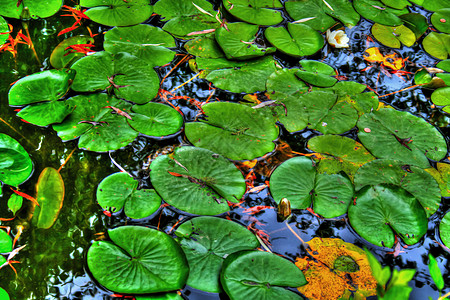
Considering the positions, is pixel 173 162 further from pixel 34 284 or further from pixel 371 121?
pixel 371 121

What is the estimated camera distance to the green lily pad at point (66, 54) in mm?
1942

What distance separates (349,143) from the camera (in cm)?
179

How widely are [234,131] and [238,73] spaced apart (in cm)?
45

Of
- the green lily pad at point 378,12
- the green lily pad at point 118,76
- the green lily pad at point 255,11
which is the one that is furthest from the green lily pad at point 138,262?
the green lily pad at point 378,12

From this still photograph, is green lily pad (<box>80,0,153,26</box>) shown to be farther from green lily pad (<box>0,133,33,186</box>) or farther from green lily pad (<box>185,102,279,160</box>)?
green lily pad (<box>0,133,33,186</box>)

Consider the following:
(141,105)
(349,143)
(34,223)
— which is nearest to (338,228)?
(349,143)

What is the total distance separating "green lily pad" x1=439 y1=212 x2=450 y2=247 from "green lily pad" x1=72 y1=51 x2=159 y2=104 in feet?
5.09

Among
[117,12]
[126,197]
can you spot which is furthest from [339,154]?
[117,12]

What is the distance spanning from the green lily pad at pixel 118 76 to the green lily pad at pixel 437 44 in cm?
189

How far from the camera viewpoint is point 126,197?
1483mm

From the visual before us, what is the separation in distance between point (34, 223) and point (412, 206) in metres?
1.63

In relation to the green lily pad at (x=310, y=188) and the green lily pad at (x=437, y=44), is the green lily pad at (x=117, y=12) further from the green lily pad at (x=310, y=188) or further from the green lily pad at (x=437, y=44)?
the green lily pad at (x=437, y=44)

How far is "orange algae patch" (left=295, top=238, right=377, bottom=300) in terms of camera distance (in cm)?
131

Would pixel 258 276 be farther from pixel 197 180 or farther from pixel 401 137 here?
pixel 401 137
